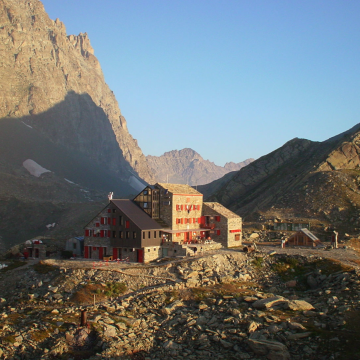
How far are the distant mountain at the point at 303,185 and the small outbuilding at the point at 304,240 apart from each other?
16372 mm

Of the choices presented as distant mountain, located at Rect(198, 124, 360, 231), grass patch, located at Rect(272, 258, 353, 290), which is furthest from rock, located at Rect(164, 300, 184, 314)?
distant mountain, located at Rect(198, 124, 360, 231)

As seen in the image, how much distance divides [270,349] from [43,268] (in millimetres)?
31151

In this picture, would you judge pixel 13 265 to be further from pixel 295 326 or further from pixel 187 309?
pixel 295 326

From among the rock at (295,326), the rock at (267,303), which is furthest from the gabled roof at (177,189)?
the rock at (295,326)

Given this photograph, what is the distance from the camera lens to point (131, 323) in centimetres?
4212

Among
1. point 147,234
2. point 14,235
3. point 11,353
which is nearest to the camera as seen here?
point 11,353

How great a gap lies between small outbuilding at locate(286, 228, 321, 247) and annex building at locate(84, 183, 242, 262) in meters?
8.91

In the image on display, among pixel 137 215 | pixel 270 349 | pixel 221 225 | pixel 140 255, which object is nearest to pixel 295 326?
pixel 270 349

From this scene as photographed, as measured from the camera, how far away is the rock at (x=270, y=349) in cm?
3619

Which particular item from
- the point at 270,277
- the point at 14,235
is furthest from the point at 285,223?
the point at 14,235

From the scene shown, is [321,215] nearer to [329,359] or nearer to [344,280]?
[344,280]

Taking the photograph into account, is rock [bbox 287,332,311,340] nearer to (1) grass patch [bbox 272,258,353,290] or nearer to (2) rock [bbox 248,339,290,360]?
(2) rock [bbox 248,339,290,360]

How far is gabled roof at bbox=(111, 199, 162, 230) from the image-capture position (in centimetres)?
6178

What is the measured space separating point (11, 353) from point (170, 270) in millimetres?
21363
